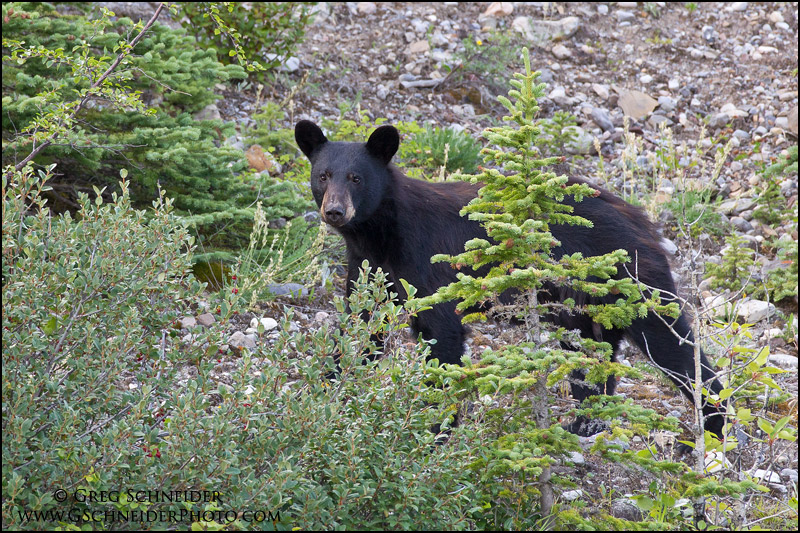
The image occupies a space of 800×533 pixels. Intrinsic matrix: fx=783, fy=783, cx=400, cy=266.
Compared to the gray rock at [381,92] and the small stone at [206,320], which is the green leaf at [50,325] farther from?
the gray rock at [381,92]

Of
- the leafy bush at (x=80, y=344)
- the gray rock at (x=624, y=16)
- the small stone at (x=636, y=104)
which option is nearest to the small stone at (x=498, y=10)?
the gray rock at (x=624, y=16)

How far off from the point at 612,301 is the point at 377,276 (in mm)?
2225

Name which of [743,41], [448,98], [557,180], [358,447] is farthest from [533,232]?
[743,41]

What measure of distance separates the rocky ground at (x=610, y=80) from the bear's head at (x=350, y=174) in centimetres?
309

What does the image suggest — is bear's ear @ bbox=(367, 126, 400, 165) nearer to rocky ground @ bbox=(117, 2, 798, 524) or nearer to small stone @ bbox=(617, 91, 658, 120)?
rocky ground @ bbox=(117, 2, 798, 524)

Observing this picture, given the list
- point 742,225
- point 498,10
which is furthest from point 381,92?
point 742,225

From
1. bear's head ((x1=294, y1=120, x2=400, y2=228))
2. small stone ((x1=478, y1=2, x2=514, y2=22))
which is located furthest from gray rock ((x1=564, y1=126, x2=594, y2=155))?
bear's head ((x1=294, y1=120, x2=400, y2=228))

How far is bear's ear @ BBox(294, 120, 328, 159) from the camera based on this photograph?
4961 mm

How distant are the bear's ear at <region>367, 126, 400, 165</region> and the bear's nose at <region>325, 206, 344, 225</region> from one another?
→ 56 cm

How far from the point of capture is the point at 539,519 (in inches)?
120

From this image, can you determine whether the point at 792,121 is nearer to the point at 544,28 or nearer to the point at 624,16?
the point at 624,16

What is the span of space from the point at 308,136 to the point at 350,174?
0.50 metres

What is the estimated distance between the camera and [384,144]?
16.1 feet

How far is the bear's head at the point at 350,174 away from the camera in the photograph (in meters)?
4.64
